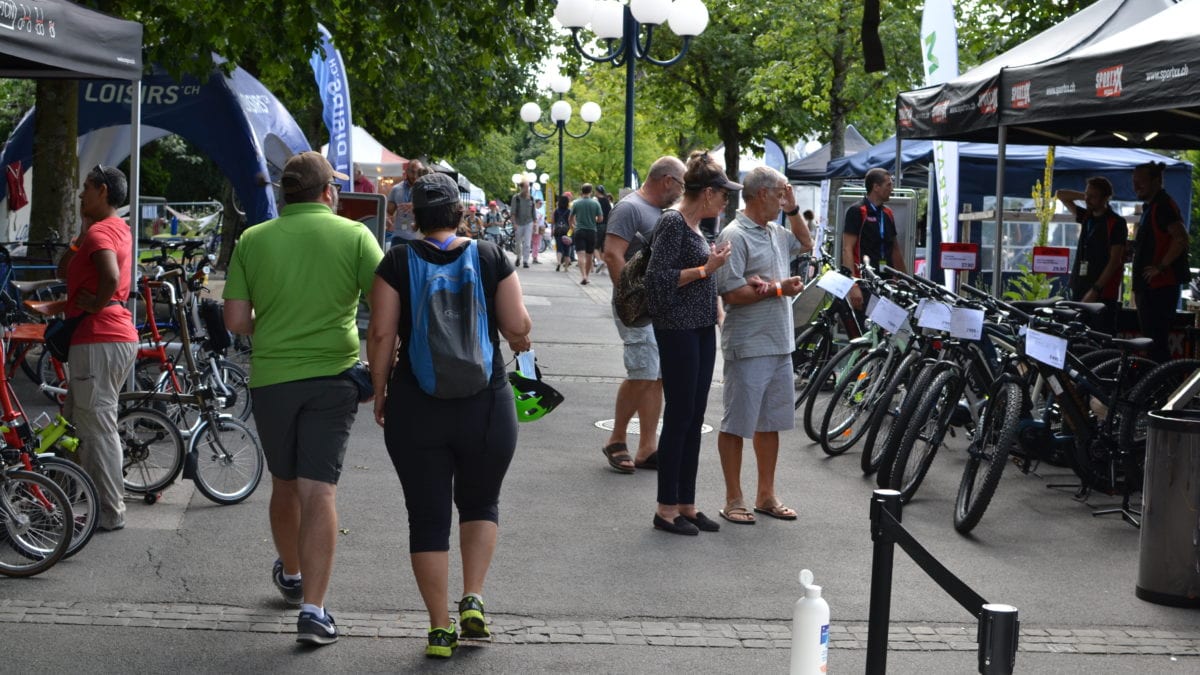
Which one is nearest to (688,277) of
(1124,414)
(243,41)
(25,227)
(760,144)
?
(1124,414)

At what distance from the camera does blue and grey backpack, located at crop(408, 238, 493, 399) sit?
5.20 meters

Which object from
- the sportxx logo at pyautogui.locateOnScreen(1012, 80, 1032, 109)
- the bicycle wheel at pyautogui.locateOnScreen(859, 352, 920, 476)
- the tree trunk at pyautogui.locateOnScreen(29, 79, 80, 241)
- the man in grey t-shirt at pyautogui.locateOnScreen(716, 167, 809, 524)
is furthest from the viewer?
the tree trunk at pyautogui.locateOnScreen(29, 79, 80, 241)

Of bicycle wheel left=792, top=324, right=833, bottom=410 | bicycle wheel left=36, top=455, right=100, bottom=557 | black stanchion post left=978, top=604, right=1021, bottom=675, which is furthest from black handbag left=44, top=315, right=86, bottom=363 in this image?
bicycle wheel left=792, top=324, right=833, bottom=410

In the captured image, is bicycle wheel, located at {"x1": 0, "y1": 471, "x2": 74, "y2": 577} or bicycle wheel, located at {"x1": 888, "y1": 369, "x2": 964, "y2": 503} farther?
bicycle wheel, located at {"x1": 888, "y1": 369, "x2": 964, "y2": 503}

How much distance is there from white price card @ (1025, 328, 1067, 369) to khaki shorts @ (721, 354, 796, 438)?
4.23 feet

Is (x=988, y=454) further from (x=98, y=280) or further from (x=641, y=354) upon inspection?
(x=98, y=280)

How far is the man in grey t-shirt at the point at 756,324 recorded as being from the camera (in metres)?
7.44

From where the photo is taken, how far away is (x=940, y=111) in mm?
11312

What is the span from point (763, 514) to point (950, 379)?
1273mm

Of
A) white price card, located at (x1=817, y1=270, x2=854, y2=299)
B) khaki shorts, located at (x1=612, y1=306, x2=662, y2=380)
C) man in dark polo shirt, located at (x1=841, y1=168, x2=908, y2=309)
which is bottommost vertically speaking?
khaki shorts, located at (x1=612, y1=306, x2=662, y2=380)

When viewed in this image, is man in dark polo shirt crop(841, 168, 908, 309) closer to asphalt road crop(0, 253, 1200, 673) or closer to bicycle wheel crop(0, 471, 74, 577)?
A: asphalt road crop(0, 253, 1200, 673)

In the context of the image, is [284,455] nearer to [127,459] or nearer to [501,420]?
[501,420]

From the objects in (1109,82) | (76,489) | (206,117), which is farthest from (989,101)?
(206,117)

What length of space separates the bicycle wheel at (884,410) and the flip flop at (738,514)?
1222 millimetres
